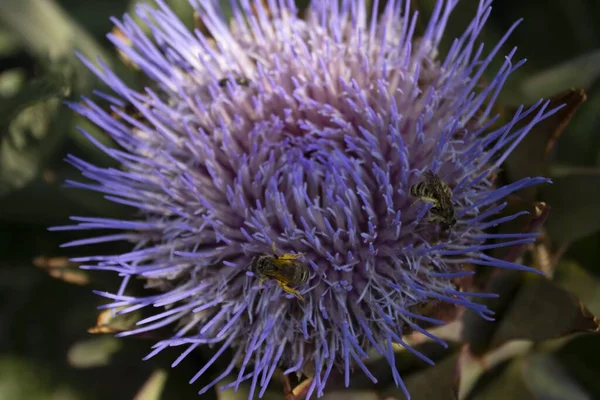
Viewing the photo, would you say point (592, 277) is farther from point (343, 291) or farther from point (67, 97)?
point (67, 97)

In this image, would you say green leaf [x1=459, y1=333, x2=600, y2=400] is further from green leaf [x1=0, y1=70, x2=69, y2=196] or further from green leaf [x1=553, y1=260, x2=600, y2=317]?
green leaf [x1=0, y1=70, x2=69, y2=196]

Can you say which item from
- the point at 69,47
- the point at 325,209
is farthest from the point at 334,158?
the point at 69,47

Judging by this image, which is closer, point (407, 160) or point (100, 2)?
point (407, 160)

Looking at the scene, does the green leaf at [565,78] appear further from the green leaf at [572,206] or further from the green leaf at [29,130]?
the green leaf at [29,130]

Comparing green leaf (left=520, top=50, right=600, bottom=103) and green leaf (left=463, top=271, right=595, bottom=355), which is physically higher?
green leaf (left=520, top=50, right=600, bottom=103)

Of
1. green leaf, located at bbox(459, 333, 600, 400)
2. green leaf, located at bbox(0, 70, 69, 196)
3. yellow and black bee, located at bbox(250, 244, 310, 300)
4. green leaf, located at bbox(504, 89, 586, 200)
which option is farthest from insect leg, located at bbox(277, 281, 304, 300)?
green leaf, located at bbox(0, 70, 69, 196)

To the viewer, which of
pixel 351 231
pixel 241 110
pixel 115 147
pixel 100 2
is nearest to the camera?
pixel 351 231

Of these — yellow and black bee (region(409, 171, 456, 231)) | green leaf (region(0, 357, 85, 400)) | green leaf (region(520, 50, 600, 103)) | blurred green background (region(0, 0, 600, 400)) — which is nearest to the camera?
yellow and black bee (region(409, 171, 456, 231))

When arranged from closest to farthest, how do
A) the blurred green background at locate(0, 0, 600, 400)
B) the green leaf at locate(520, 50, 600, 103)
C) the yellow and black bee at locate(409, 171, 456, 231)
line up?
the yellow and black bee at locate(409, 171, 456, 231) → the blurred green background at locate(0, 0, 600, 400) → the green leaf at locate(520, 50, 600, 103)

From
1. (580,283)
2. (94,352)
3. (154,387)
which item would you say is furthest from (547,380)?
(94,352)
